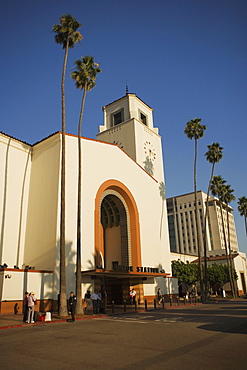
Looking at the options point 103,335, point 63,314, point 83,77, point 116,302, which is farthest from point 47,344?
point 116,302

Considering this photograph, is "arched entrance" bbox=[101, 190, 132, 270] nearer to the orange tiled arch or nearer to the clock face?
the orange tiled arch

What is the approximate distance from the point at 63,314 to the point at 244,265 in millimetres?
54338

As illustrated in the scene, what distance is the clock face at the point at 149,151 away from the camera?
39.3 m

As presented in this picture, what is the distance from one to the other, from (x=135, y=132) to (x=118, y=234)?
44.4 ft

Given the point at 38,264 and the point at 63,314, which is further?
the point at 38,264

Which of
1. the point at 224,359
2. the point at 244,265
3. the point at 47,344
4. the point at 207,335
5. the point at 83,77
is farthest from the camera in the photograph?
the point at 244,265

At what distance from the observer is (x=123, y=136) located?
1549 inches

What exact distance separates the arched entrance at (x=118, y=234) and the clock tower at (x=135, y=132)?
25.3ft

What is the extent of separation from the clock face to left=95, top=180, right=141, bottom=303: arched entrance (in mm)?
9529

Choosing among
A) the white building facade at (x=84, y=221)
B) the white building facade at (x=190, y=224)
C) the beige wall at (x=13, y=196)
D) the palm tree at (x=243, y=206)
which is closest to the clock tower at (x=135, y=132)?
the white building facade at (x=84, y=221)

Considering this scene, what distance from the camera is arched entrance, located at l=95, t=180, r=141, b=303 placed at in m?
29.4

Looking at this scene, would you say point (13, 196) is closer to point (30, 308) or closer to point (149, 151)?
point (30, 308)

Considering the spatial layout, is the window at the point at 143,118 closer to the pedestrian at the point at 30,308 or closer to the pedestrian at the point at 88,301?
the pedestrian at the point at 88,301

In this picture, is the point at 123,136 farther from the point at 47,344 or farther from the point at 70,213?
the point at 47,344
